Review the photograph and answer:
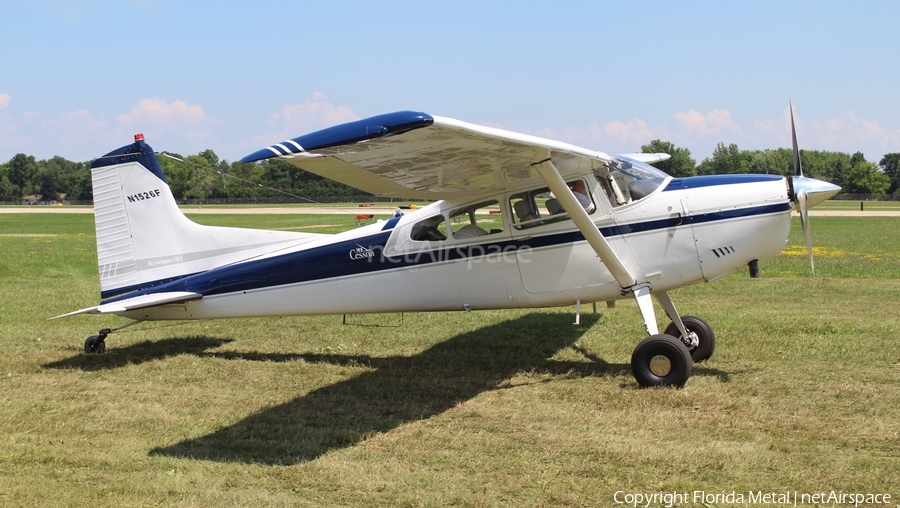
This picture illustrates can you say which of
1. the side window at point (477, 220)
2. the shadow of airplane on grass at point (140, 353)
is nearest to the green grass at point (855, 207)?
the side window at point (477, 220)

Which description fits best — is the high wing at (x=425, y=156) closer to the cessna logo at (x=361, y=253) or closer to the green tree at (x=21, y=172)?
the cessna logo at (x=361, y=253)

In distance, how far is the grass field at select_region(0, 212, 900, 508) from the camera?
486cm

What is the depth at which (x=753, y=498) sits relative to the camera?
176 inches

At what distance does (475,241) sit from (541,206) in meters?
0.87

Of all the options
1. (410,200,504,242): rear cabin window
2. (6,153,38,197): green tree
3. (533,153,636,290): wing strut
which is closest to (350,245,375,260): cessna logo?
(410,200,504,242): rear cabin window

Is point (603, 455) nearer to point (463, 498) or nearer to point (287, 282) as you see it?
point (463, 498)

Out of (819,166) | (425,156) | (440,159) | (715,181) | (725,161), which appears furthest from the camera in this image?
(819,166)

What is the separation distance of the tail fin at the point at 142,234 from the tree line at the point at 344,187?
5444 cm

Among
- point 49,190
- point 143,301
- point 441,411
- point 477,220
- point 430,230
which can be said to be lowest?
point 441,411

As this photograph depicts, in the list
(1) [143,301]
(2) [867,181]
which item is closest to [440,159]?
(1) [143,301]

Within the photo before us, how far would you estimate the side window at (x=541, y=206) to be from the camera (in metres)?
7.73

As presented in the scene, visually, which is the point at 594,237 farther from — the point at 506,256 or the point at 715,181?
the point at 715,181

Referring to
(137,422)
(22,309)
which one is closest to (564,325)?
(137,422)

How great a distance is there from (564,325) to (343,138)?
645cm
